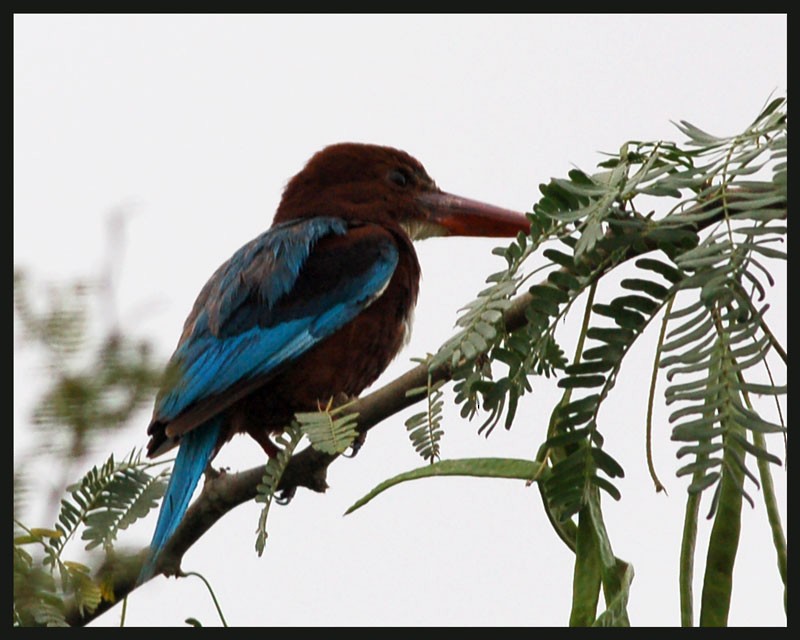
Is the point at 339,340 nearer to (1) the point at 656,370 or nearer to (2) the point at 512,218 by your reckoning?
(2) the point at 512,218

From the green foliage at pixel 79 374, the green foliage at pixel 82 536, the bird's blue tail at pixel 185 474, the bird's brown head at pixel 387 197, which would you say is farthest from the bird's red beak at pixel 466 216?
the green foliage at pixel 79 374

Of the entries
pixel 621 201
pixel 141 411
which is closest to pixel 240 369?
pixel 621 201

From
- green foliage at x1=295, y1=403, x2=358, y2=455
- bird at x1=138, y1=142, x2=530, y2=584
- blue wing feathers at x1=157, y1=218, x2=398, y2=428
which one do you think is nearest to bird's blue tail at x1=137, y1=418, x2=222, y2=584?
bird at x1=138, y1=142, x2=530, y2=584

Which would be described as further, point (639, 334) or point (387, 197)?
point (387, 197)

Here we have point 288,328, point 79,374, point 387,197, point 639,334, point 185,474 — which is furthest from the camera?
point 387,197

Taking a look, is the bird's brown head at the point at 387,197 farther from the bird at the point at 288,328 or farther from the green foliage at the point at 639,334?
the green foliage at the point at 639,334

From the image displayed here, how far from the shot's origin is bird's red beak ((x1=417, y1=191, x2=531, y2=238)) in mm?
4293

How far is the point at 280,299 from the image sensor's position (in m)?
3.71

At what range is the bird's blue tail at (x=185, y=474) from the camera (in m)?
2.80

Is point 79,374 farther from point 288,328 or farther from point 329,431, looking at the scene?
point 288,328

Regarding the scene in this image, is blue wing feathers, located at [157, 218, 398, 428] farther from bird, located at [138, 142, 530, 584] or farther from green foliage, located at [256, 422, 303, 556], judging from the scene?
A: green foliage, located at [256, 422, 303, 556]

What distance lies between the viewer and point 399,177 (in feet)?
14.5

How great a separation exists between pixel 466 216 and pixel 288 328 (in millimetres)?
1000

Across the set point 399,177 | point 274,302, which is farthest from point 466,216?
point 274,302
